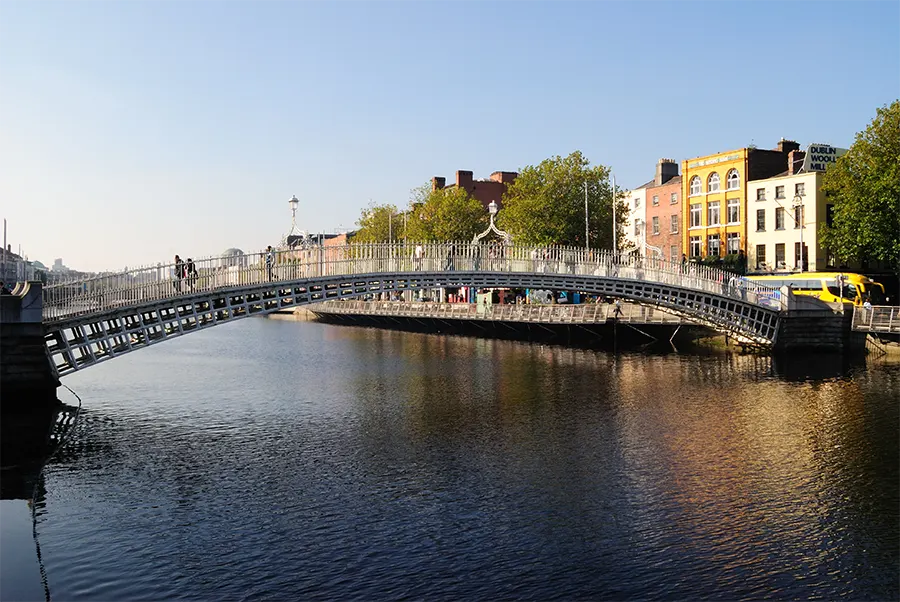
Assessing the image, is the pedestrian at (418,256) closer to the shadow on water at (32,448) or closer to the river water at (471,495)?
the river water at (471,495)

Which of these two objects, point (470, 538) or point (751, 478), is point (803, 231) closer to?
point (751, 478)

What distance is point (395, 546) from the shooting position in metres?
16.4

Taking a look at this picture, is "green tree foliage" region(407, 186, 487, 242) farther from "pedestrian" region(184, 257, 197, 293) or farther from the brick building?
"pedestrian" region(184, 257, 197, 293)

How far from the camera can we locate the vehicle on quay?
170ft

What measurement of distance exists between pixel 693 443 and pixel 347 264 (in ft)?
58.3

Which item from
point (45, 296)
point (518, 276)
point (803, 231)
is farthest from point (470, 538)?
point (803, 231)

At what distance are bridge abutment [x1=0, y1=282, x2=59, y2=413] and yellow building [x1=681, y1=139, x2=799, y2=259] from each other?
5121 cm

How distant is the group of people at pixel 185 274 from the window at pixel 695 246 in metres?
47.4

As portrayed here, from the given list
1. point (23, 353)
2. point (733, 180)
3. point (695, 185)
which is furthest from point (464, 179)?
point (23, 353)

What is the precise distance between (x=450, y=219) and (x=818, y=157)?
A: 116 ft

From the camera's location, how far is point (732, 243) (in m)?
66.8

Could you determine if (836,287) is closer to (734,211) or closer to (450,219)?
(734,211)

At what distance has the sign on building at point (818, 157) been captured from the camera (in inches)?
2418

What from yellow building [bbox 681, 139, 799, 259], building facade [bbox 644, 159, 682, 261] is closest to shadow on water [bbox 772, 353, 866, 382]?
yellow building [bbox 681, 139, 799, 259]
